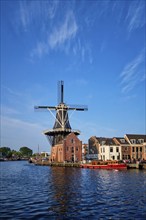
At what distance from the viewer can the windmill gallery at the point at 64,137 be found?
105 metres

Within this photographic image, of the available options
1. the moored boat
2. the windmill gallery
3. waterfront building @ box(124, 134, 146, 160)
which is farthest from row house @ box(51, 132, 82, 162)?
waterfront building @ box(124, 134, 146, 160)

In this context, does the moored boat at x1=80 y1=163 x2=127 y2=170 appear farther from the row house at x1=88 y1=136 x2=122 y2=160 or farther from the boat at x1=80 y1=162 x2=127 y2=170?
the row house at x1=88 y1=136 x2=122 y2=160

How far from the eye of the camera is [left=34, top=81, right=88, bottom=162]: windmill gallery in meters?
105

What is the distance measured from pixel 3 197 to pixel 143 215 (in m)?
16.8

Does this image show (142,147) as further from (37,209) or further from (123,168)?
(37,209)

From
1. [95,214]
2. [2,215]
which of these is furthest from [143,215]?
[2,215]

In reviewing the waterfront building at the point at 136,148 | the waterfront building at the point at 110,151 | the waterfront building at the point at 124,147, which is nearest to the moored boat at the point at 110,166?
the waterfront building at the point at 110,151

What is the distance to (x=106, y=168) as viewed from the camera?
84.7 metres

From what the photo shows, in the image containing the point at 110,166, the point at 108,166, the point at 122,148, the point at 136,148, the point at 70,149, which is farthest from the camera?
the point at 136,148

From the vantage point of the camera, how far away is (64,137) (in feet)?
352

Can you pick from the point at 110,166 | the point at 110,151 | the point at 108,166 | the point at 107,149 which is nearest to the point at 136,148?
the point at 110,151

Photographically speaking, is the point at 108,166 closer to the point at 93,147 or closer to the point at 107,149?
the point at 107,149

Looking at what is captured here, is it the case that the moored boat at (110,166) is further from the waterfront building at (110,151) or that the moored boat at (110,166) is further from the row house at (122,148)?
the row house at (122,148)

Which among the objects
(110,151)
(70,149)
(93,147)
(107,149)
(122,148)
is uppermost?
(93,147)
